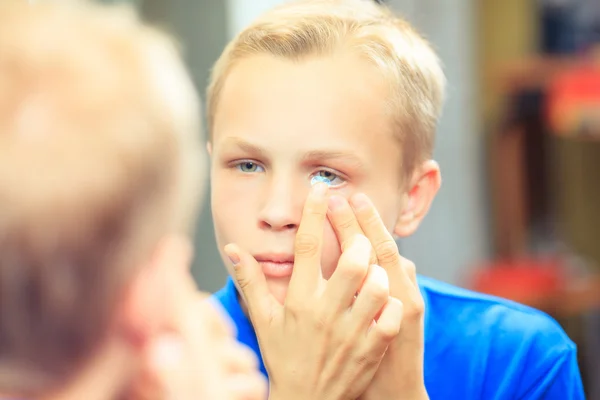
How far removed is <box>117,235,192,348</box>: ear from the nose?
1.04ft

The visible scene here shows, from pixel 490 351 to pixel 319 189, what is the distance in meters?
0.30

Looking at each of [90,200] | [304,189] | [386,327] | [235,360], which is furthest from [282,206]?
[90,200]

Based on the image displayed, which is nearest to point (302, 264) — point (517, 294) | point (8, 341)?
point (8, 341)

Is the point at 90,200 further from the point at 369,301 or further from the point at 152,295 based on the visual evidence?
the point at 369,301

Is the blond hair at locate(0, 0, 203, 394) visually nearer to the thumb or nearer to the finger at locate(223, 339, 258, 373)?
the finger at locate(223, 339, 258, 373)

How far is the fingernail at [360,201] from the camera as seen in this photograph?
2.66 ft

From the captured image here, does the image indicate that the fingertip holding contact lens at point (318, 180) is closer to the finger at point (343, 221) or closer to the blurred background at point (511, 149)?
the finger at point (343, 221)

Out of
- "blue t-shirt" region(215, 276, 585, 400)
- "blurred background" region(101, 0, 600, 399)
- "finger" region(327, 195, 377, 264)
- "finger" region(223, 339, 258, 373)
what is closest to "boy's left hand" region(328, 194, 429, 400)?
"finger" region(327, 195, 377, 264)

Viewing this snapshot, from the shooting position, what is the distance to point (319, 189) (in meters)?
0.79

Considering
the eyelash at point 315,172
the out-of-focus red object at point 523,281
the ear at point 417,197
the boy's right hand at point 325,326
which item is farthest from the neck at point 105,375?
the out-of-focus red object at point 523,281

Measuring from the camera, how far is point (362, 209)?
807 mm

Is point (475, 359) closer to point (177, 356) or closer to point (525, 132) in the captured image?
point (177, 356)

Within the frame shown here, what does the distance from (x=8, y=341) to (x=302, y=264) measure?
0.37 m

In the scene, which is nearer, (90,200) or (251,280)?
(90,200)
